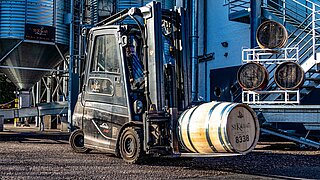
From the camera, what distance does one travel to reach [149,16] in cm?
879

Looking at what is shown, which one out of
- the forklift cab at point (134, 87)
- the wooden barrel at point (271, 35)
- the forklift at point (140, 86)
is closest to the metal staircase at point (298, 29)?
the wooden barrel at point (271, 35)

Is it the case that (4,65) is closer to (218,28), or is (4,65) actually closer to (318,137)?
(218,28)

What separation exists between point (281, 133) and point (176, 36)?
4.79 metres

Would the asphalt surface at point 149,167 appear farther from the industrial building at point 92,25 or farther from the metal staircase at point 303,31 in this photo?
the industrial building at point 92,25

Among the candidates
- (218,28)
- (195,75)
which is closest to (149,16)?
(195,75)

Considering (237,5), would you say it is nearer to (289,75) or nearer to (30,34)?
(289,75)

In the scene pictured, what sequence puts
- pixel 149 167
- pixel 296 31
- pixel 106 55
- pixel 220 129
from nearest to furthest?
pixel 220 129 < pixel 149 167 < pixel 106 55 < pixel 296 31

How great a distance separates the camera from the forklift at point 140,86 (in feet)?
27.7

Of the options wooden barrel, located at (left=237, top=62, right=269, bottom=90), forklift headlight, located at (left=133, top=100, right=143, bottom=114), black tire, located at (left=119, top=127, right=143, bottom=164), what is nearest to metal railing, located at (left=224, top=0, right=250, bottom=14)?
A: wooden barrel, located at (left=237, top=62, right=269, bottom=90)

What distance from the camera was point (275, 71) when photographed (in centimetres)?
1240

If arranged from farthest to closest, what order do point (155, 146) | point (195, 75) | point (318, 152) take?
1. point (195, 75)
2. point (318, 152)
3. point (155, 146)

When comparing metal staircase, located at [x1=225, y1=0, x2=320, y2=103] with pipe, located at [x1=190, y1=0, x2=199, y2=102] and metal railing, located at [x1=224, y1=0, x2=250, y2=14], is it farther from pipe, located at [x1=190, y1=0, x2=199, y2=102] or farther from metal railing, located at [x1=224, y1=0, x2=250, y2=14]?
pipe, located at [x1=190, y1=0, x2=199, y2=102]

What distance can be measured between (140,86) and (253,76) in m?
4.54

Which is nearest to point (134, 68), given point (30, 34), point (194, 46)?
point (30, 34)
